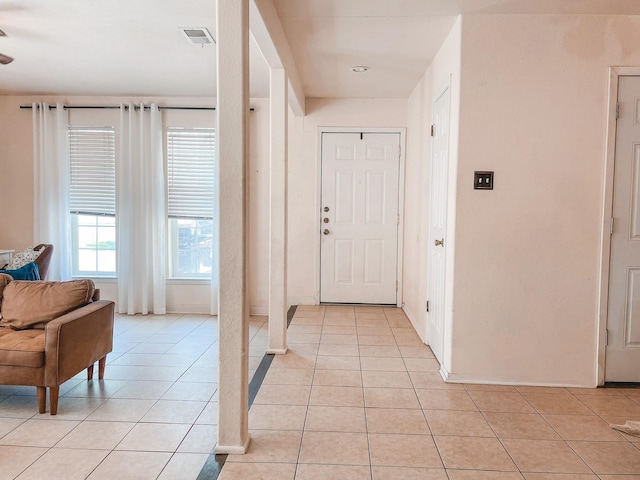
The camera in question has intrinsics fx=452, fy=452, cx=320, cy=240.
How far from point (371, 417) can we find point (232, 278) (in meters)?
1.18

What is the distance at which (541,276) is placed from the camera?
3047 millimetres

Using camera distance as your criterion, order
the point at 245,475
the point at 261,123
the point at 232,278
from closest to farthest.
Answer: the point at 245,475 → the point at 232,278 → the point at 261,123

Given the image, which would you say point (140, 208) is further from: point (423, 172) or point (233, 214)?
point (233, 214)

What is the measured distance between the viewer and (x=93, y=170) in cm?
531

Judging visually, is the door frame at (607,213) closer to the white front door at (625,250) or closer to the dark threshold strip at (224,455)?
the white front door at (625,250)

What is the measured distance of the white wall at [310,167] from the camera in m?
5.37

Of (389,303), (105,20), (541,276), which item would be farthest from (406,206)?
(105,20)

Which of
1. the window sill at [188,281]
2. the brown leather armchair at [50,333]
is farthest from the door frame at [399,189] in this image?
the brown leather armchair at [50,333]

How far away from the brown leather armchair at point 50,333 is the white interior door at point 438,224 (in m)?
2.44

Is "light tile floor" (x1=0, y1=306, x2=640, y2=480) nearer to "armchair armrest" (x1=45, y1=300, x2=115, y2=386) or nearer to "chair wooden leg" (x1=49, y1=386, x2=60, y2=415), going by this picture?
"chair wooden leg" (x1=49, y1=386, x2=60, y2=415)

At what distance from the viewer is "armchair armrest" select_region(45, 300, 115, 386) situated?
258cm

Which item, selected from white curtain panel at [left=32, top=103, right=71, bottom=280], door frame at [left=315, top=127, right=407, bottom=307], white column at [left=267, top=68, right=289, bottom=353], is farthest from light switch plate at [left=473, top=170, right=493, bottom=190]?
white curtain panel at [left=32, top=103, right=71, bottom=280]

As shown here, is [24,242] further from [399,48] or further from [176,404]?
[399,48]

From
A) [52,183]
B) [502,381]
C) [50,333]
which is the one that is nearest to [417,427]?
[502,381]
